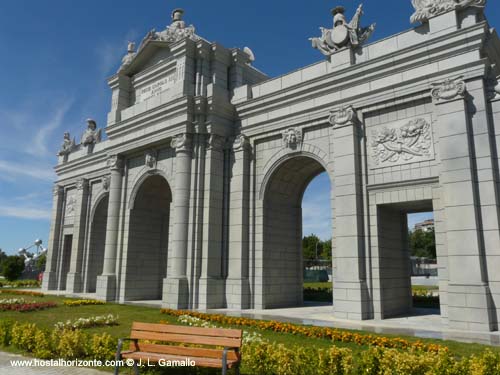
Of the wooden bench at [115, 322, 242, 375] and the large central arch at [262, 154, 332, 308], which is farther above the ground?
the large central arch at [262, 154, 332, 308]

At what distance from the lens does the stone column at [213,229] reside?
16984mm

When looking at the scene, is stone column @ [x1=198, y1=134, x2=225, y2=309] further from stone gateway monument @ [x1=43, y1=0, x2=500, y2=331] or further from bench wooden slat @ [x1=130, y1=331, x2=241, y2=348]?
bench wooden slat @ [x1=130, y1=331, x2=241, y2=348]

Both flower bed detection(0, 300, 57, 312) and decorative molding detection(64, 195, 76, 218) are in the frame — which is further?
decorative molding detection(64, 195, 76, 218)

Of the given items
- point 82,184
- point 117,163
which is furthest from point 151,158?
point 82,184

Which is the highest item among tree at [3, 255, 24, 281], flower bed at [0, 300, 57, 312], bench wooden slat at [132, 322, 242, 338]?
tree at [3, 255, 24, 281]

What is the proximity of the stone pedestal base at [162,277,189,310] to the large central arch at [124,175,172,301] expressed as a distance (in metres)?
4.28

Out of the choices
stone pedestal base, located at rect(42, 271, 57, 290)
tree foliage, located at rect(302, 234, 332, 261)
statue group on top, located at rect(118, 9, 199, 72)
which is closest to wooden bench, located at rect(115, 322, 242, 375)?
statue group on top, located at rect(118, 9, 199, 72)

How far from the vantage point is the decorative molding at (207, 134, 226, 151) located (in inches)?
722

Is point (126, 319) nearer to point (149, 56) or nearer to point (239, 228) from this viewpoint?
point (239, 228)

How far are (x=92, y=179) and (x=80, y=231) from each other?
12.1 feet

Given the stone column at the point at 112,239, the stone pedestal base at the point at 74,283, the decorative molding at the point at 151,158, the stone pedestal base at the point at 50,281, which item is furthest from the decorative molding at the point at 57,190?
the decorative molding at the point at 151,158

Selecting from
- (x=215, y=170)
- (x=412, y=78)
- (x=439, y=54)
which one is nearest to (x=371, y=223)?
(x=412, y=78)

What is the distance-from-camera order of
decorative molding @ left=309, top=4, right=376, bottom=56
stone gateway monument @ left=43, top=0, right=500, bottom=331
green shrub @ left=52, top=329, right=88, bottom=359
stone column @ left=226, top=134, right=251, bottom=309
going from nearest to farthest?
green shrub @ left=52, top=329, right=88, bottom=359, stone gateway monument @ left=43, top=0, right=500, bottom=331, decorative molding @ left=309, top=4, right=376, bottom=56, stone column @ left=226, top=134, right=251, bottom=309

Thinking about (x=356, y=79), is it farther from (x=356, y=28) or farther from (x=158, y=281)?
(x=158, y=281)
